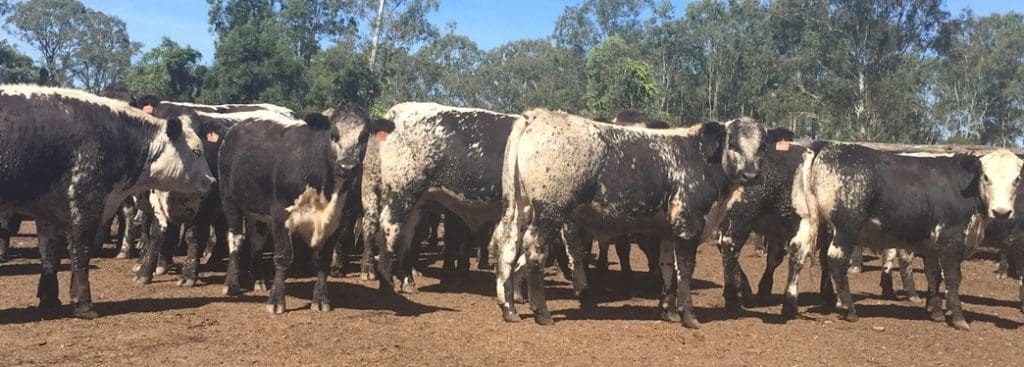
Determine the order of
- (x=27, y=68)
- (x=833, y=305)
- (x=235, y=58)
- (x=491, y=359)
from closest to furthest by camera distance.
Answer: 1. (x=491, y=359)
2. (x=833, y=305)
3. (x=235, y=58)
4. (x=27, y=68)

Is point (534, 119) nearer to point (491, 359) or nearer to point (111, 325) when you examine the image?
point (491, 359)

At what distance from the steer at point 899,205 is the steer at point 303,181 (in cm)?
554

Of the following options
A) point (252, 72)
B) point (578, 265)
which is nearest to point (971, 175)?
point (578, 265)

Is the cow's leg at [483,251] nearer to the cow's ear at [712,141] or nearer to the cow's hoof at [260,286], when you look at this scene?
the cow's hoof at [260,286]

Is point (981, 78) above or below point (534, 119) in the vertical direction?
above

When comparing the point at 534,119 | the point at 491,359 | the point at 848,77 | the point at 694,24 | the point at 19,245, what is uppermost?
the point at 694,24

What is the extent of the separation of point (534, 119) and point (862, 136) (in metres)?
43.9

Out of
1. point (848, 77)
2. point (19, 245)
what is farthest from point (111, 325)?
point (848, 77)

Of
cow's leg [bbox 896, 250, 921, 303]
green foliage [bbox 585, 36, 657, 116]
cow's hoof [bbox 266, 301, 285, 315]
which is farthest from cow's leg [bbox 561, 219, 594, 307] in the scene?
green foliage [bbox 585, 36, 657, 116]

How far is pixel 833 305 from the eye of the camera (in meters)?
10.8

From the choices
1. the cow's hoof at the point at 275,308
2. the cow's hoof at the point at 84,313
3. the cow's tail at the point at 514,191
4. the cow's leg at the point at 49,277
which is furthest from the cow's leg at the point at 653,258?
the cow's leg at the point at 49,277

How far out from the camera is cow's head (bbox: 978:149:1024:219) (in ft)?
32.7

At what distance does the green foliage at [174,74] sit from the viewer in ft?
139

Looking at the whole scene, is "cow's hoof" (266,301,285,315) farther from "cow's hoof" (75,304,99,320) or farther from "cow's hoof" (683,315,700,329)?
"cow's hoof" (683,315,700,329)
